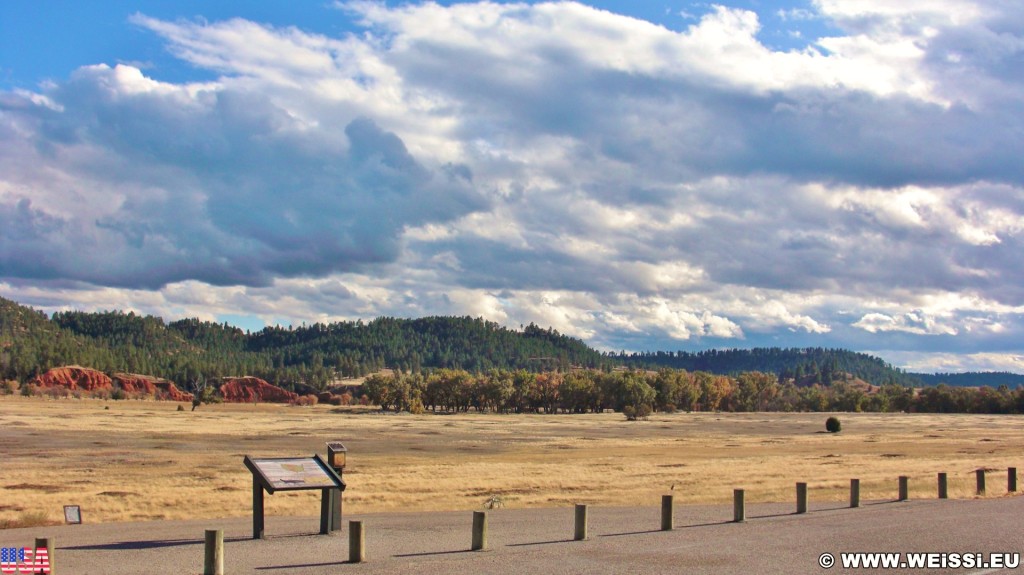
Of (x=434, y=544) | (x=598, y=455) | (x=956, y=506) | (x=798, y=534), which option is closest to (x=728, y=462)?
(x=598, y=455)

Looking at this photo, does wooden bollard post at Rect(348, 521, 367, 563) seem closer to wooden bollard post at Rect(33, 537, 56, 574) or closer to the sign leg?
the sign leg

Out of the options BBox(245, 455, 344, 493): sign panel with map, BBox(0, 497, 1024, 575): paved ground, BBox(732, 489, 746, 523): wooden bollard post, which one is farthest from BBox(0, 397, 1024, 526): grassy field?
BBox(245, 455, 344, 493): sign panel with map

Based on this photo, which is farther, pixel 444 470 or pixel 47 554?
pixel 444 470

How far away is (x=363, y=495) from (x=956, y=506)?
63.1 feet

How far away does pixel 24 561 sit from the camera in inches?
638

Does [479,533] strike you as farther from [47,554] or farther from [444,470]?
[444,470]

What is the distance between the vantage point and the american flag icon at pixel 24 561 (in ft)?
46.4

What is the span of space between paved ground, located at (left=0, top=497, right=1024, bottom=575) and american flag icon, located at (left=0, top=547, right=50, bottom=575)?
22.1 inches

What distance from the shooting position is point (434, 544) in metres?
19.0

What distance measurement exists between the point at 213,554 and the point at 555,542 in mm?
7609

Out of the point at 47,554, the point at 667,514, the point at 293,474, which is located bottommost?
the point at 667,514

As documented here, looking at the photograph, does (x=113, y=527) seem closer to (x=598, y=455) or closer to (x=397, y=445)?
(x=598, y=455)

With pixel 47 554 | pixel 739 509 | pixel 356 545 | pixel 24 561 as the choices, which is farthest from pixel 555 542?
pixel 24 561

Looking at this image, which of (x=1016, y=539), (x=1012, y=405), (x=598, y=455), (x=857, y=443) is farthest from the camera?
(x=1012, y=405)
